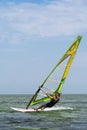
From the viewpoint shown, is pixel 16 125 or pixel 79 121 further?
pixel 79 121

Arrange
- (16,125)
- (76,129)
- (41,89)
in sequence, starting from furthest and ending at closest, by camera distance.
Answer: (41,89) < (16,125) < (76,129)

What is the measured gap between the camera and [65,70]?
151 feet

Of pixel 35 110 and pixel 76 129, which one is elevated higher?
pixel 76 129

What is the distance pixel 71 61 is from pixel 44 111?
606 cm

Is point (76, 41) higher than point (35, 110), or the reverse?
point (76, 41)

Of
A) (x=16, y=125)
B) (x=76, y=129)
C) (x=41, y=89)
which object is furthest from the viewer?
(x=41, y=89)

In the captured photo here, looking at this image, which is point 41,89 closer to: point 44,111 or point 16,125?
point 44,111

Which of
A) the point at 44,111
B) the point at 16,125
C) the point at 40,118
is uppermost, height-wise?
the point at 16,125

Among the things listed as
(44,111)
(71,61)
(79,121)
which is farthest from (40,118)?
(71,61)

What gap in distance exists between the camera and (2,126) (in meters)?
32.0

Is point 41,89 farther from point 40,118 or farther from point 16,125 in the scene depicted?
point 16,125

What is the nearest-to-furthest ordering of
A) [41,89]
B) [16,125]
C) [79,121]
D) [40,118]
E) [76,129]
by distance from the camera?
[76,129], [16,125], [79,121], [40,118], [41,89]

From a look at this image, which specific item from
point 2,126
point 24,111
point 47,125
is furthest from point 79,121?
point 24,111

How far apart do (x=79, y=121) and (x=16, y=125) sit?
6105mm
